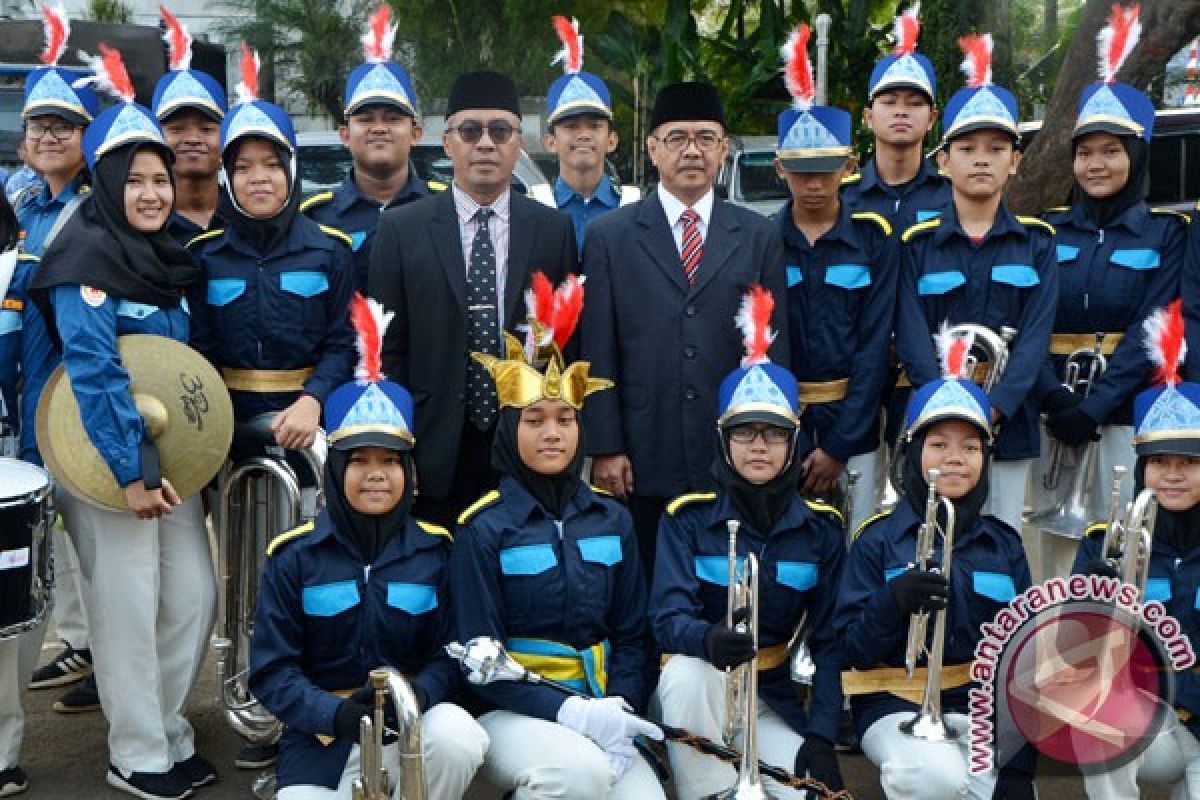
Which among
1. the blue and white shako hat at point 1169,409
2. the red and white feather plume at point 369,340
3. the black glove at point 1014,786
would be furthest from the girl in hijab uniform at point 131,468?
the blue and white shako hat at point 1169,409

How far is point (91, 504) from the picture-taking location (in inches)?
195

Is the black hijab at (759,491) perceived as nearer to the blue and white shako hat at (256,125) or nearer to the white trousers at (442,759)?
the white trousers at (442,759)

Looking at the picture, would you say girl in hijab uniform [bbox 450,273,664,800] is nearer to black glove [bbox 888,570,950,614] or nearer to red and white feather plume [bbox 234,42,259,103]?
black glove [bbox 888,570,950,614]

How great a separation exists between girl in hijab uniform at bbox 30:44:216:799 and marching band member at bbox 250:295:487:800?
2.09 ft

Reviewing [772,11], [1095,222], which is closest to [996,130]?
[1095,222]

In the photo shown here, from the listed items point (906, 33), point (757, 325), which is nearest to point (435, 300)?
point (757, 325)

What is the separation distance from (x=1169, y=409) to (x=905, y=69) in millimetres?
1985

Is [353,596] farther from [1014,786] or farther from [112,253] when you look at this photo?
[1014,786]

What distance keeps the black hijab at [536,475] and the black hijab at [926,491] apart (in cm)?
106

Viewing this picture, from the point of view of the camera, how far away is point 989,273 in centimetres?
558

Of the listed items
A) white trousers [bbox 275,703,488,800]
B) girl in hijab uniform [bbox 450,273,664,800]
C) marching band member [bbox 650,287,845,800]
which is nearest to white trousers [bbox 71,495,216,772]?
white trousers [bbox 275,703,488,800]

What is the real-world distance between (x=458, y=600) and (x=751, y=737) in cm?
97

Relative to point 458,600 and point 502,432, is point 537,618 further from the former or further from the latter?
point 502,432

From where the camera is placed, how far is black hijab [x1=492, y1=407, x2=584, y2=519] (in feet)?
15.7
